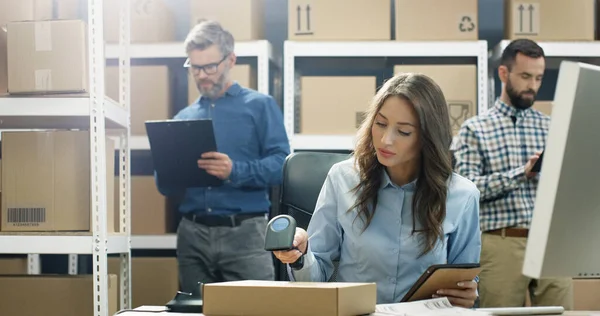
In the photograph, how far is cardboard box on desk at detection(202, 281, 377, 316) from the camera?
1.30 metres

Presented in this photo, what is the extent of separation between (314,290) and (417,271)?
0.69 meters

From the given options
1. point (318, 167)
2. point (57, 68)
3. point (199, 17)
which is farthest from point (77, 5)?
point (318, 167)

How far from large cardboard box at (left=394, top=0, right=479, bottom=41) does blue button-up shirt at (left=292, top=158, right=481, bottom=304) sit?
1.56 meters

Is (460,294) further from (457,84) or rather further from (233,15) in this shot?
(233,15)

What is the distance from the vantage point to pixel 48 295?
8.87 ft

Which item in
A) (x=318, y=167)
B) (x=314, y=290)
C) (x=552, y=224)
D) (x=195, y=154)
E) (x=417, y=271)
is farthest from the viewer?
(x=195, y=154)

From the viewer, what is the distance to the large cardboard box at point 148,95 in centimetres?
361

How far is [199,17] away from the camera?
358cm

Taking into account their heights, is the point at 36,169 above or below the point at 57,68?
below

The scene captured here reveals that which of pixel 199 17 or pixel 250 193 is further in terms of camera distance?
pixel 199 17

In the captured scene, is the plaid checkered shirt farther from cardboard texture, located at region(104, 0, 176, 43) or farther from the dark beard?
cardboard texture, located at region(104, 0, 176, 43)

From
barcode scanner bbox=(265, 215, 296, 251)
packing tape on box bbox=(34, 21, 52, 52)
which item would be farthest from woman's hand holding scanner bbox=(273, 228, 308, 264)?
packing tape on box bbox=(34, 21, 52, 52)

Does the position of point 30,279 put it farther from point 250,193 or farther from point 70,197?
point 250,193

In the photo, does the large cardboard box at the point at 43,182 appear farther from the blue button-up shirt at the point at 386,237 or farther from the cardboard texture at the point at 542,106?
the cardboard texture at the point at 542,106
